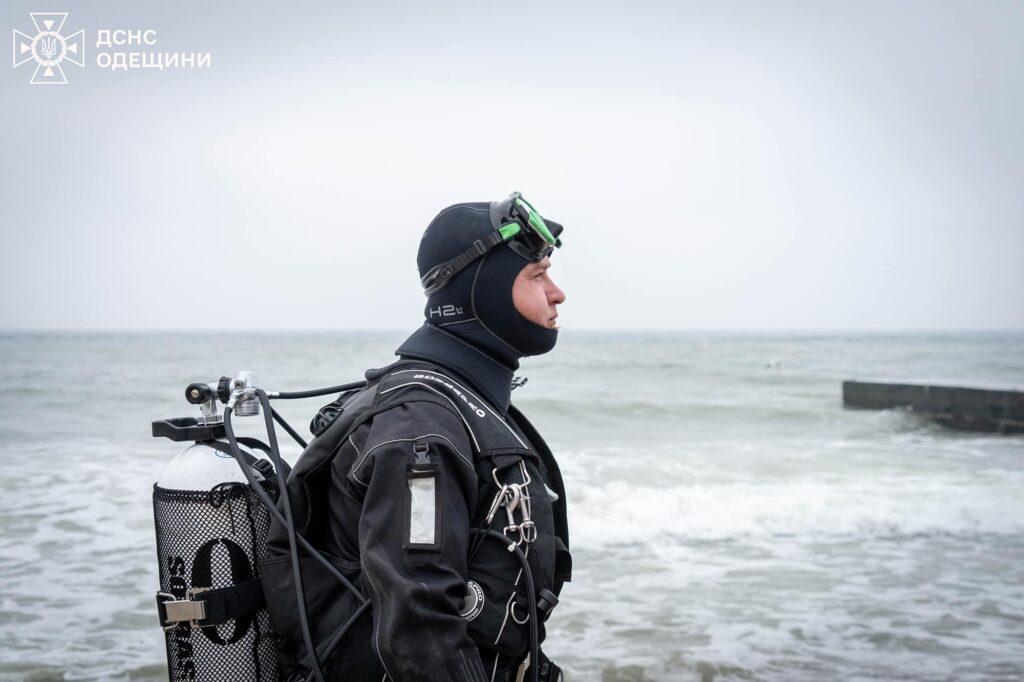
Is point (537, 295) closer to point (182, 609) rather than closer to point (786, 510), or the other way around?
point (182, 609)

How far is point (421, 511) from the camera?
177 centimetres

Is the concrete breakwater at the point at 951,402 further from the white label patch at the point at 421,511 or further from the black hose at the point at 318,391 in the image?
the white label patch at the point at 421,511

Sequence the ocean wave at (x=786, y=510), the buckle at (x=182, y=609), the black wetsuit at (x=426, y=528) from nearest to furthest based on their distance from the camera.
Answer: the black wetsuit at (x=426, y=528), the buckle at (x=182, y=609), the ocean wave at (x=786, y=510)

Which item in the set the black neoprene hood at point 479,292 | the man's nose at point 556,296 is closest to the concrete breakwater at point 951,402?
the man's nose at point 556,296

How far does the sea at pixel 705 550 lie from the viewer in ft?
17.3

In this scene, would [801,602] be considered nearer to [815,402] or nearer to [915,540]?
[915,540]

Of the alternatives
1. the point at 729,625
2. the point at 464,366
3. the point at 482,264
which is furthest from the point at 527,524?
the point at 729,625

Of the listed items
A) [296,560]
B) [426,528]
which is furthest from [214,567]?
[426,528]

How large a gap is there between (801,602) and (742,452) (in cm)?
883

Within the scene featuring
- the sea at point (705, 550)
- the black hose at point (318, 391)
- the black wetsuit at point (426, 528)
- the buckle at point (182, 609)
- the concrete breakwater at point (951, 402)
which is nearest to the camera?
the black wetsuit at point (426, 528)

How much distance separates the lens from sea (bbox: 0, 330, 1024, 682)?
A: 17.3 feet

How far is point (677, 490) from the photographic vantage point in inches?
428

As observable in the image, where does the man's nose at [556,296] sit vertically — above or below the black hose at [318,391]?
above

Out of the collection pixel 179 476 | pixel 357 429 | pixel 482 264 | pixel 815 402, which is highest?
pixel 482 264
